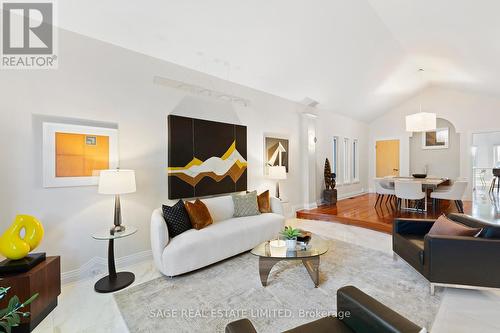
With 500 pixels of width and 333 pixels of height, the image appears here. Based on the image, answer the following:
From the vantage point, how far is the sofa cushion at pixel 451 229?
232cm

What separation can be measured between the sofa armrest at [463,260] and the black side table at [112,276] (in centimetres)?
323

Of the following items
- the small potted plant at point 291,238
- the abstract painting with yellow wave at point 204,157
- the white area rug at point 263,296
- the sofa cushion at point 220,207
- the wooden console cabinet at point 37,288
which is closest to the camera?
the wooden console cabinet at point 37,288

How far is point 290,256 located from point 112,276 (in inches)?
82.2

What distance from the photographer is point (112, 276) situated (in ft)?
8.91

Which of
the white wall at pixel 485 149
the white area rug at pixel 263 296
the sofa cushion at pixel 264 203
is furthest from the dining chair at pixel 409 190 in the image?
the white wall at pixel 485 149

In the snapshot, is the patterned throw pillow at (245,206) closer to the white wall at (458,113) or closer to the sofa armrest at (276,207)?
the sofa armrest at (276,207)

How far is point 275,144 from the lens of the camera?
5.32m

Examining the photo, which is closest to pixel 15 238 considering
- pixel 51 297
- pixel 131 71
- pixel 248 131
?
pixel 51 297

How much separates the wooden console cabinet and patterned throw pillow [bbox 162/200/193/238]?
3.76 feet

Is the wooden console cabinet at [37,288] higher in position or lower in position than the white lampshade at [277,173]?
lower

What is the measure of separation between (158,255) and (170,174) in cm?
122

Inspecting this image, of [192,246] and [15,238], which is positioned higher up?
[15,238]

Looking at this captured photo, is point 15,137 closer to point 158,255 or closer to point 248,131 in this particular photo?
point 158,255

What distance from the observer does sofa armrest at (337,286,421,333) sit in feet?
3.69
